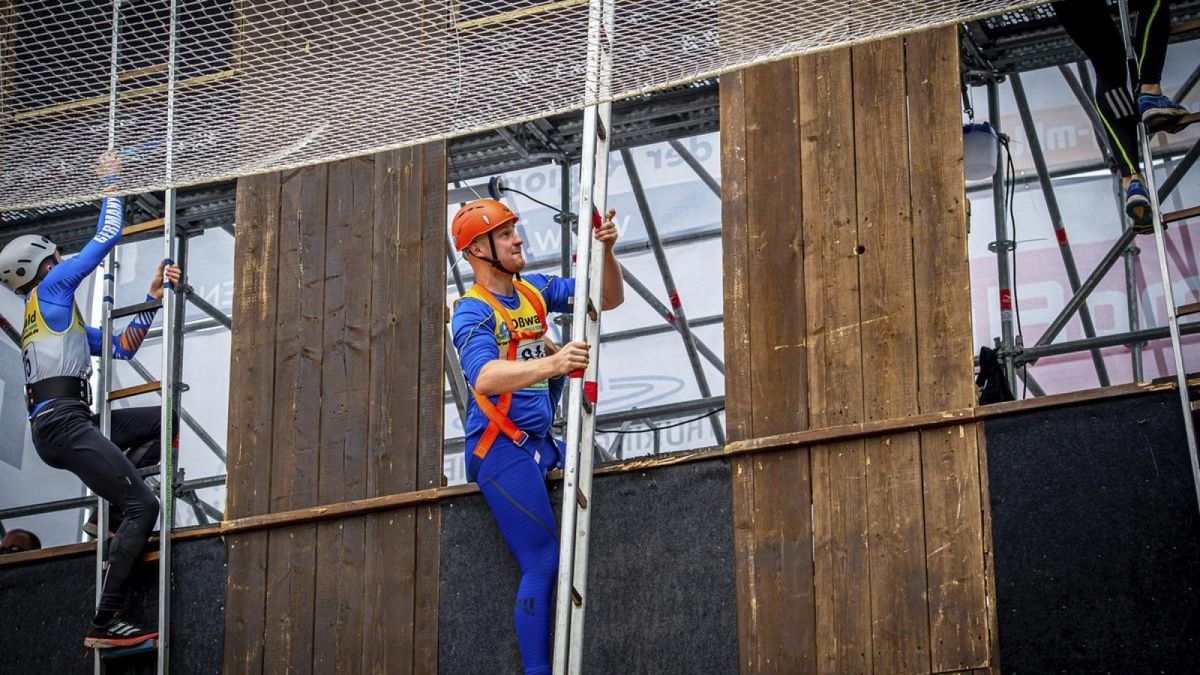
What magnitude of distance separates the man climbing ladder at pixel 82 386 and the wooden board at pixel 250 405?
424 mm

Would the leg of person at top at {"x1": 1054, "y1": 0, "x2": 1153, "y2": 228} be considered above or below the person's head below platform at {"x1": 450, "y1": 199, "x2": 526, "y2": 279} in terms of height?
above

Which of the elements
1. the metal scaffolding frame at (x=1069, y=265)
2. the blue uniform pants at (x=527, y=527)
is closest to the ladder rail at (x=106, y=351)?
the blue uniform pants at (x=527, y=527)

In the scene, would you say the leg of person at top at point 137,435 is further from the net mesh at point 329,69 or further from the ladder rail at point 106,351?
the net mesh at point 329,69

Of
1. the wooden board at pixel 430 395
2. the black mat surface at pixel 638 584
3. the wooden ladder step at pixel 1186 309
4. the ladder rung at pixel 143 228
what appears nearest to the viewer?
the wooden ladder step at pixel 1186 309

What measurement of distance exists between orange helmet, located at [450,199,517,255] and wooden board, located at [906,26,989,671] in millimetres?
1900

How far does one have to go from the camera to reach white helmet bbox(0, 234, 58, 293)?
9859mm

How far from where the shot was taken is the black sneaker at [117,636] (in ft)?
29.4

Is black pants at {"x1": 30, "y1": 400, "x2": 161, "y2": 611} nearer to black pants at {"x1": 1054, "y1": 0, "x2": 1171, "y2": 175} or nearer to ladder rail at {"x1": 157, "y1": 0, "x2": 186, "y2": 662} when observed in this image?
ladder rail at {"x1": 157, "y1": 0, "x2": 186, "y2": 662}

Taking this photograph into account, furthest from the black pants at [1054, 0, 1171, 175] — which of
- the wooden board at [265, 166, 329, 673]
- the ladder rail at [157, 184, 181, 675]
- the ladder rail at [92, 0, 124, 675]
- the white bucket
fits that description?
the ladder rail at [157, 184, 181, 675]

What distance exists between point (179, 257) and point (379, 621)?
4.10m

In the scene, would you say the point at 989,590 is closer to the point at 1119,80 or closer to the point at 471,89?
the point at 1119,80

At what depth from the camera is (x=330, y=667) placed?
858 centimetres

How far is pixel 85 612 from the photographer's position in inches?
367

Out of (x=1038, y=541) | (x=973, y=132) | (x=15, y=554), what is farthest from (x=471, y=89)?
(x=15, y=554)
